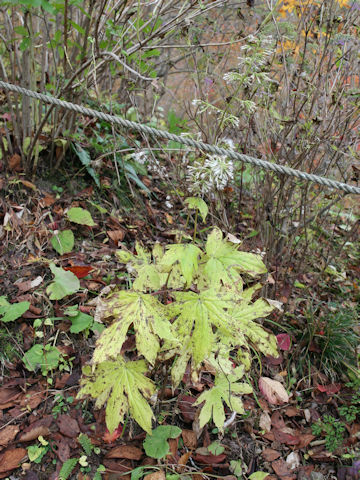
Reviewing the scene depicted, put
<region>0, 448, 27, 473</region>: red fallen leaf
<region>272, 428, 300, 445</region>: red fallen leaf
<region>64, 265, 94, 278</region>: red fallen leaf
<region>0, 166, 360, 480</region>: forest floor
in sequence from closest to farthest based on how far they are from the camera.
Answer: <region>0, 448, 27, 473</region>: red fallen leaf < <region>0, 166, 360, 480</region>: forest floor < <region>272, 428, 300, 445</region>: red fallen leaf < <region>64, 265, 94, 278</region>: red fallen leaf

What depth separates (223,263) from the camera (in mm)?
1294

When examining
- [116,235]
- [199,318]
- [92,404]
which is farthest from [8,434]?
[116,235]

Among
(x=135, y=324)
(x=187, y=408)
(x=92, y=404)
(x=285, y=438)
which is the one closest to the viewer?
(x=135, y=324)

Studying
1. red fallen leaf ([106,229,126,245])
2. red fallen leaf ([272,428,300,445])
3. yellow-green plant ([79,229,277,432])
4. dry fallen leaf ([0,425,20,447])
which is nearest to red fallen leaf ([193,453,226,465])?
yellow-green plant ([79,229,277,432])

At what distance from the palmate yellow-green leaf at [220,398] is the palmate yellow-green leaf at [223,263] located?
480 mm

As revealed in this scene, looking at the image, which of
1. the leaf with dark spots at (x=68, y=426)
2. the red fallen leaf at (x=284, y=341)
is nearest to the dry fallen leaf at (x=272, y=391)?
the red fallen leaf at (x=284, y=341)

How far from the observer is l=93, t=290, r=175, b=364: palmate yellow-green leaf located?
112cm

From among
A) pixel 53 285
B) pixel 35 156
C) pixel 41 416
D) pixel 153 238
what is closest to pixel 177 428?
pixel 41 416

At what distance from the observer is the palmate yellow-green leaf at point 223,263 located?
127 centimetres

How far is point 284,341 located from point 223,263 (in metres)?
1.15

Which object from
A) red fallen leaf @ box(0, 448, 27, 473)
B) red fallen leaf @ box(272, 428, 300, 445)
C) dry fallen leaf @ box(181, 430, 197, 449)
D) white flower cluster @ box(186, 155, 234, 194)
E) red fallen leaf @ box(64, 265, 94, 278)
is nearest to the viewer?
white flower cluster @ box(186, 155, 234, 194)

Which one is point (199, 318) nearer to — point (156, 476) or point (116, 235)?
point (156, 476)

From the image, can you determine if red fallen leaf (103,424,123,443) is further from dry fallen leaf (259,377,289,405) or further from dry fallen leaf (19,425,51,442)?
dry fallen leaf (259,377,289,405)

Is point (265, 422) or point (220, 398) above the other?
point (220, 398)
